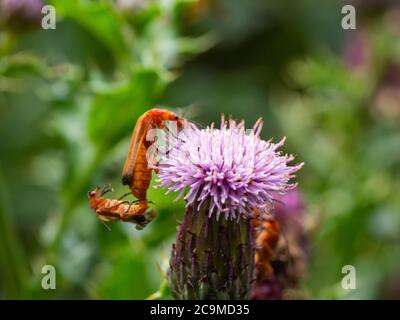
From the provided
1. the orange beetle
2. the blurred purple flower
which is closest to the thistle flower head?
the orange beetle

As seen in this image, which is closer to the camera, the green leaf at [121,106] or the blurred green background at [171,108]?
the green leaf at [121,106]

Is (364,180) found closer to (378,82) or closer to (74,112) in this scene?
(378,82)

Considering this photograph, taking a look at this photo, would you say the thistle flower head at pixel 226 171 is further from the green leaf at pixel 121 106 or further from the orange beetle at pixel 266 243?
the green leaf at pixel 121 106

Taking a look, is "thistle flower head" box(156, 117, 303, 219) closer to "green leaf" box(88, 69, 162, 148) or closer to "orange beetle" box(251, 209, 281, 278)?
"orange beetle" box(251, 209, 281, 278)

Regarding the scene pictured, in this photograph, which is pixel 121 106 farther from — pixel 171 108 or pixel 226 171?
pixel 226 171

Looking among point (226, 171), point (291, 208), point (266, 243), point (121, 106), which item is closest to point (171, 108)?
point (121, 106)

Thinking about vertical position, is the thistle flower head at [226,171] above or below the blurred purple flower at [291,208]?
below

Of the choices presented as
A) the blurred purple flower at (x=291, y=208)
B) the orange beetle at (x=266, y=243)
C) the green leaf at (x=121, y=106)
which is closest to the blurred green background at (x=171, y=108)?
the green leaf at (x=121, y=106)
